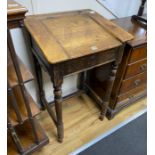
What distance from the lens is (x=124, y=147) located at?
137 centimetres

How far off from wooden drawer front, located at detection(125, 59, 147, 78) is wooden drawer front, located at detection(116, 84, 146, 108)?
0.75ft

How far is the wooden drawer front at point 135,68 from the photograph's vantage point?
126 cm

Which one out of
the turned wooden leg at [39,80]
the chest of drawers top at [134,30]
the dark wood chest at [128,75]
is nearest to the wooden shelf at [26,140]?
the turned wooden leg at [39,80]

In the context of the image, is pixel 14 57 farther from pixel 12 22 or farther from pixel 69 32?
pixel 69 32

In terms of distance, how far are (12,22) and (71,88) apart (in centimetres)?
123

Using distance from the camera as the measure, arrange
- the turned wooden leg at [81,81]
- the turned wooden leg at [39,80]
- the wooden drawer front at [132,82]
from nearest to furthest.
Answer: the turned wooden leg at [39,80], the wooden drawer front at [132,82], the turned wooden leg at [81,81]

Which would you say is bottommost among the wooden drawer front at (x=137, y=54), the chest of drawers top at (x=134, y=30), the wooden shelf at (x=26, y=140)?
the wooden shelf at (x=26, y=140)

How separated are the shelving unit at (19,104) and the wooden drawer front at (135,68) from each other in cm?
76

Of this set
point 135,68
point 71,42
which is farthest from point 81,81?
point 71,42

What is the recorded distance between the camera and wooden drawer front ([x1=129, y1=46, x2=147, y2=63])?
1.16 metres

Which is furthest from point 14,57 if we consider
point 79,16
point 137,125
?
point 137,125

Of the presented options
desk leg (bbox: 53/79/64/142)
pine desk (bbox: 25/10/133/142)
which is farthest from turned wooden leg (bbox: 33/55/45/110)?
desk leg (bbox: 53/79/64/142)

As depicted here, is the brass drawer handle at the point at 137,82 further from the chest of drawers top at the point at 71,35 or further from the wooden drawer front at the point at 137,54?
the chest of drawers top at the point at 71,35
